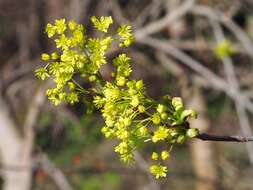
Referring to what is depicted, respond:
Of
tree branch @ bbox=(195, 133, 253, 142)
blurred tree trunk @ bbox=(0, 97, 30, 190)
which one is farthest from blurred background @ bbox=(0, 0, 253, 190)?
tree branch @ bbox=(195, 133, 253, 142)

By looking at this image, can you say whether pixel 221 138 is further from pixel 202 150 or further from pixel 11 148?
pixel 202 150

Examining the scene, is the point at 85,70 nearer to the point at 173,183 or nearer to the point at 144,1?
the point at 144,1

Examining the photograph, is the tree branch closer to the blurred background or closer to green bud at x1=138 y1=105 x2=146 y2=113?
green bud at x1=138 y1=105 x2=146 y2=113

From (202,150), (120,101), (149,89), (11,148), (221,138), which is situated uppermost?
(149,89)

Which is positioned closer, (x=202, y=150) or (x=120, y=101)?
(x=120, y=101)

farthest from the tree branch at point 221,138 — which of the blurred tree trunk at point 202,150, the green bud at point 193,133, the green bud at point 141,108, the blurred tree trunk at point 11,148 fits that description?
the blurred tree trunk at point 202,150

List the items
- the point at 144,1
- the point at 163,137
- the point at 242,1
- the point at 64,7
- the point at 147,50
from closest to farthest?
the point at 163,137
the point at 242,1
the point at 64,7
the point at 144,1
the point at 147,50

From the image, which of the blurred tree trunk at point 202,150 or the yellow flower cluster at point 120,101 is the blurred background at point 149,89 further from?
the yellow flower cluster at point 120,101

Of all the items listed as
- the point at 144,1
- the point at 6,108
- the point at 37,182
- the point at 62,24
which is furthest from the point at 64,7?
the point at 62,24

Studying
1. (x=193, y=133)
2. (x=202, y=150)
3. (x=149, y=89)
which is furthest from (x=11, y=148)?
(x=149, y=89)
